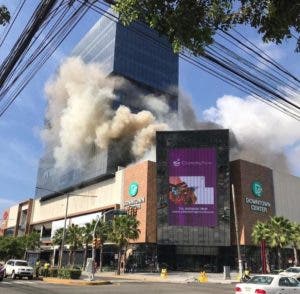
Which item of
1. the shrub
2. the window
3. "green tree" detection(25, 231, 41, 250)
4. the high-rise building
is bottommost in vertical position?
the window

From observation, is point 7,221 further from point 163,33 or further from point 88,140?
point 163,33

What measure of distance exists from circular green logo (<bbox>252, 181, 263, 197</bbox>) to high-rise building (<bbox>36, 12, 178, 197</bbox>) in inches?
1542

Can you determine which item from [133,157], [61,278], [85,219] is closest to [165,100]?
[133,157]

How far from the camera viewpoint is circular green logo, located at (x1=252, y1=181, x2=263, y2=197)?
7900 cm

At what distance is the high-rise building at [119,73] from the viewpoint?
4455 inches

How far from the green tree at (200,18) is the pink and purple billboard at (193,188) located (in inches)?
2691

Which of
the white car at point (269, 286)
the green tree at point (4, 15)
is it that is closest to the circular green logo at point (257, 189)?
the white car at point (269, 286)

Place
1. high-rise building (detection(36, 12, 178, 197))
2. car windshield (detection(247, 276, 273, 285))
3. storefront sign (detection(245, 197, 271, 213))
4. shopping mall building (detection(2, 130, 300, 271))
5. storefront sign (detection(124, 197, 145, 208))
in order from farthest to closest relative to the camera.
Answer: high-rise building (detection(36, 12, 178, 197))
storefront sign (detection(124, 197, 145, 208))
storefront sign (detection(245, 197, 271, 213))
shopping mall building (detection(2, 130, 300, 271))
car windshield (detection(247, 276, 273, 285))

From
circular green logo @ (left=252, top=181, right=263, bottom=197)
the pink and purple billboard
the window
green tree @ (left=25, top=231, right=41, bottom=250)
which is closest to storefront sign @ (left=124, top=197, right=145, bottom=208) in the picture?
the pink and purple billboard

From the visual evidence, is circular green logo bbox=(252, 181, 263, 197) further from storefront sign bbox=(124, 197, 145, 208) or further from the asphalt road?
the asphalt road

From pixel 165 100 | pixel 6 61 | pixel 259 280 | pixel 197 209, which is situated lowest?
pixel 259 280

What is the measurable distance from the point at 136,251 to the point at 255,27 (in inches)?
2780

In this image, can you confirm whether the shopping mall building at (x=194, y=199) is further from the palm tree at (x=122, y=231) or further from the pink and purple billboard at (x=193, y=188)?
the palm tree at (x=122, y=231)

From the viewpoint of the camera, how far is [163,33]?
8.75 metres
